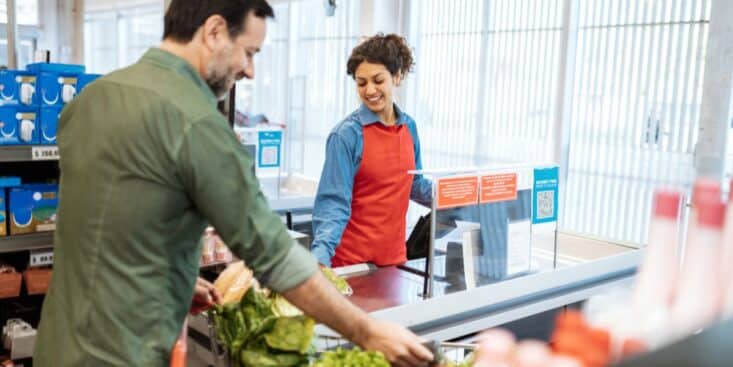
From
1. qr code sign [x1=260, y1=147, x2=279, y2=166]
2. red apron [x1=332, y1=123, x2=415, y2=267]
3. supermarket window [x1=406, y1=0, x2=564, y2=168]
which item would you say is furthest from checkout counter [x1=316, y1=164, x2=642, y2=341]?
qr code sign [x1=260, y1=147, x2=279, y2=166]

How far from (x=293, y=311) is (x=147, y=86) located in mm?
792

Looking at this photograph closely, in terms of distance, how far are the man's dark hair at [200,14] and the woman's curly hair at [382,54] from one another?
50.8 inches

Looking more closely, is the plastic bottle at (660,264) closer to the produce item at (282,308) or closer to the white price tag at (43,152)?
the produce item at (282,308)

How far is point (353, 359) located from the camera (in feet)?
5.34

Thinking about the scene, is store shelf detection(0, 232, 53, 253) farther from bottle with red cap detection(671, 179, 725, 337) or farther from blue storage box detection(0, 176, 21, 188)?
bottle with red cap detection(671, 179, 725, 337)

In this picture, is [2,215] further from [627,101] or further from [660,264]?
[627,101]

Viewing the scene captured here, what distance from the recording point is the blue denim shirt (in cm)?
283

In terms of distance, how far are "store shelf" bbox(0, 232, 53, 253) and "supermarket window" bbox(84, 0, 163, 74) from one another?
6498 millimetres

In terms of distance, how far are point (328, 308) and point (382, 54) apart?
5.33 feet

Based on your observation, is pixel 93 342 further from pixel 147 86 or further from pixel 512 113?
pixel 512 113

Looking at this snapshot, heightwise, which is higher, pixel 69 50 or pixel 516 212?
pixel 69 50

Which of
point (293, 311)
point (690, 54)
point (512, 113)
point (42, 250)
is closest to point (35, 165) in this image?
point (42, 250)

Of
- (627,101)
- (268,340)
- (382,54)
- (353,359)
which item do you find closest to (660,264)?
(353,359)

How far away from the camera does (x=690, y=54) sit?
13.5 feet
